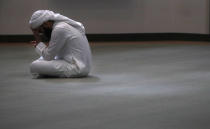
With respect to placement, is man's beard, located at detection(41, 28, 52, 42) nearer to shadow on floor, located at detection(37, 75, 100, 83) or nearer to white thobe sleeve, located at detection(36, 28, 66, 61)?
white thobe sleeve, located at detection(36, 28, 66, 61)

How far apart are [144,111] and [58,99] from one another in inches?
35.1

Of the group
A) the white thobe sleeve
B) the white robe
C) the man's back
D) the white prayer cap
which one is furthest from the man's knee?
the white prayer cap

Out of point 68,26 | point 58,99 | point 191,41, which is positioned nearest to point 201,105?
point 58,99

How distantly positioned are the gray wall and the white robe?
191 inches

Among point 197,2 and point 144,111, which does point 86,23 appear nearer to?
point 197,2

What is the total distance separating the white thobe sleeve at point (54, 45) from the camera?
18.7ft

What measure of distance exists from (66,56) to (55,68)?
0.65ft

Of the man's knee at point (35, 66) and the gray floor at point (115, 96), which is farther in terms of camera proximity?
the man's knee at point (35, 66)

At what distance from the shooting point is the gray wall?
1058 cm

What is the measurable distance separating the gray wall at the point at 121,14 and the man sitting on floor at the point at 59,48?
4817 millimetres

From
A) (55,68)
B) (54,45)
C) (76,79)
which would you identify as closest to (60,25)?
(54,45)

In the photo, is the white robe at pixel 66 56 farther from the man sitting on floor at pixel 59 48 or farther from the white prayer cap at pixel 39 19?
the white prayer cap at pixel 39 19

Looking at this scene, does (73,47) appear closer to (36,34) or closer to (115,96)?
(36,34)

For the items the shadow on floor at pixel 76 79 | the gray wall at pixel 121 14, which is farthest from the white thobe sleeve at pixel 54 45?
the gray wall at pixel 121 14
